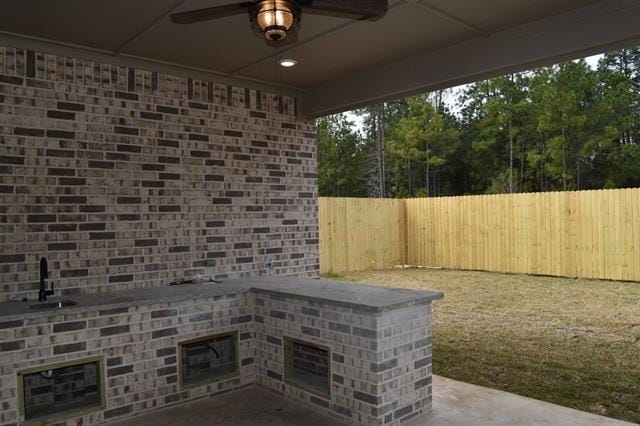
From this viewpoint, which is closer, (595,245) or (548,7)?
(548,7)

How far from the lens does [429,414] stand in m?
3.31

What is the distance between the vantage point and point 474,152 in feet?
65.4

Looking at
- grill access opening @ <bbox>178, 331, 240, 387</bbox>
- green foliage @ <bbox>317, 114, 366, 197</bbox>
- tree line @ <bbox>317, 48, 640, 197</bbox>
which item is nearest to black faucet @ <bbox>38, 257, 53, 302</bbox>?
grill access opening @ <bbox>178, 331, 240, 387</bbox>

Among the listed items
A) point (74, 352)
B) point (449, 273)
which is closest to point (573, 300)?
point (449, 273)

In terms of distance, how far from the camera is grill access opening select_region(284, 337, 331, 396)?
3.48m

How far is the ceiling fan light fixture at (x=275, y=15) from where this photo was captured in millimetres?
2379

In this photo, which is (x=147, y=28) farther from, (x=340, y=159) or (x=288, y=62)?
(x=340, y=159)

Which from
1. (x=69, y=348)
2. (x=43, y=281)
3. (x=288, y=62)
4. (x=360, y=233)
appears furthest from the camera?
(x=360, y=233)

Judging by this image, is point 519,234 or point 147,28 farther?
point 519,234

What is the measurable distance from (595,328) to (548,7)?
13.2ft

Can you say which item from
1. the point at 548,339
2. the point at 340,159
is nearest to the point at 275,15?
the point at 548,339

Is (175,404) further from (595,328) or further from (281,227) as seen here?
(595,328)

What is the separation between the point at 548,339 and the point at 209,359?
11.7 feet

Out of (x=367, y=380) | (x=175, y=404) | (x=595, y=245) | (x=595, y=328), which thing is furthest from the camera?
(x=595, y=245)
